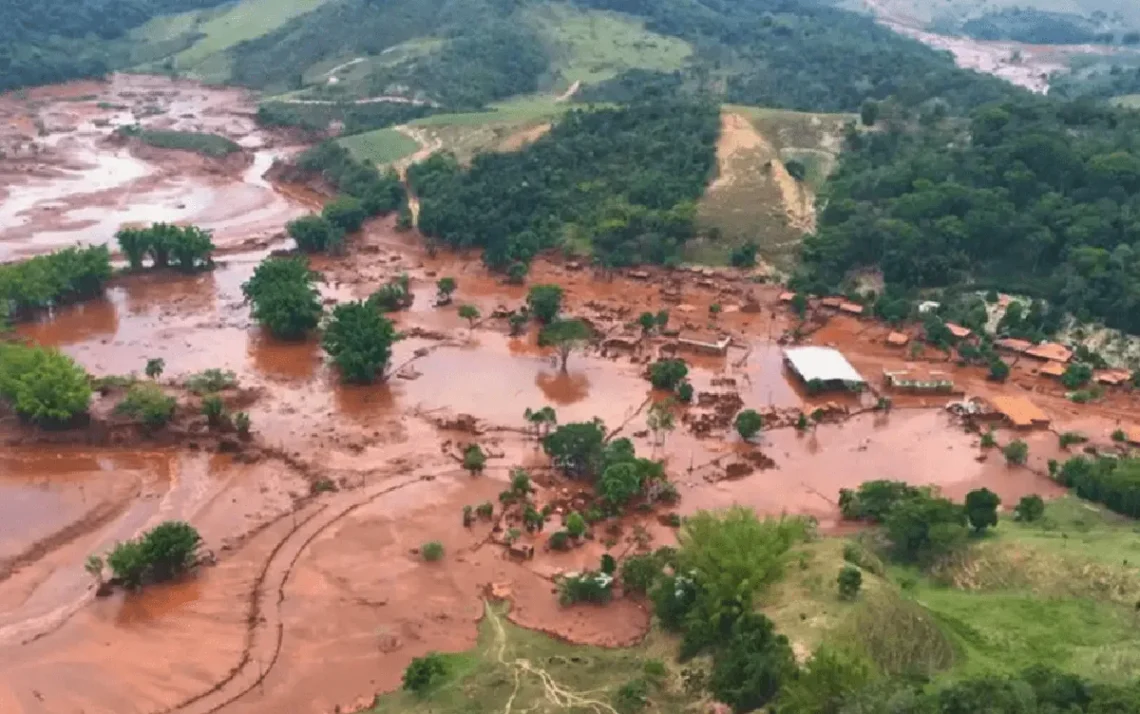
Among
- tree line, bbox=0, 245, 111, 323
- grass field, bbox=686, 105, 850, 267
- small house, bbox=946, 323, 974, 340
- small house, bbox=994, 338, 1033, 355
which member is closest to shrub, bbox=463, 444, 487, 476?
tree line, bbox=0, 245, 111, 323

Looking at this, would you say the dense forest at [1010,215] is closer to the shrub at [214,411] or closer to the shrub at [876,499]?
the shrub at [876,499]

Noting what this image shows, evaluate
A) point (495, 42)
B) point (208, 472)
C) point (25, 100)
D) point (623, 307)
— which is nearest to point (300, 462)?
point (208, 472)

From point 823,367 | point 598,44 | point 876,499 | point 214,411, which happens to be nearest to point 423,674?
point 876,499

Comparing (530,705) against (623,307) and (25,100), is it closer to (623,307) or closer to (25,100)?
(623,307)

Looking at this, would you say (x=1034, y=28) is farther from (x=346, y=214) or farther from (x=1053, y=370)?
(x=346, y=214)

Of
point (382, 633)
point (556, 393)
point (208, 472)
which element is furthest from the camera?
point (556, 393)

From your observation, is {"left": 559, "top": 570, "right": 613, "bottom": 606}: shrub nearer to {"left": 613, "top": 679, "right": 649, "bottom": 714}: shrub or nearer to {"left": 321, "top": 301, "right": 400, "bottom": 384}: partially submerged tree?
{"left": 613, "top": 679, "right": 649, "bottom": 714}: shrub
